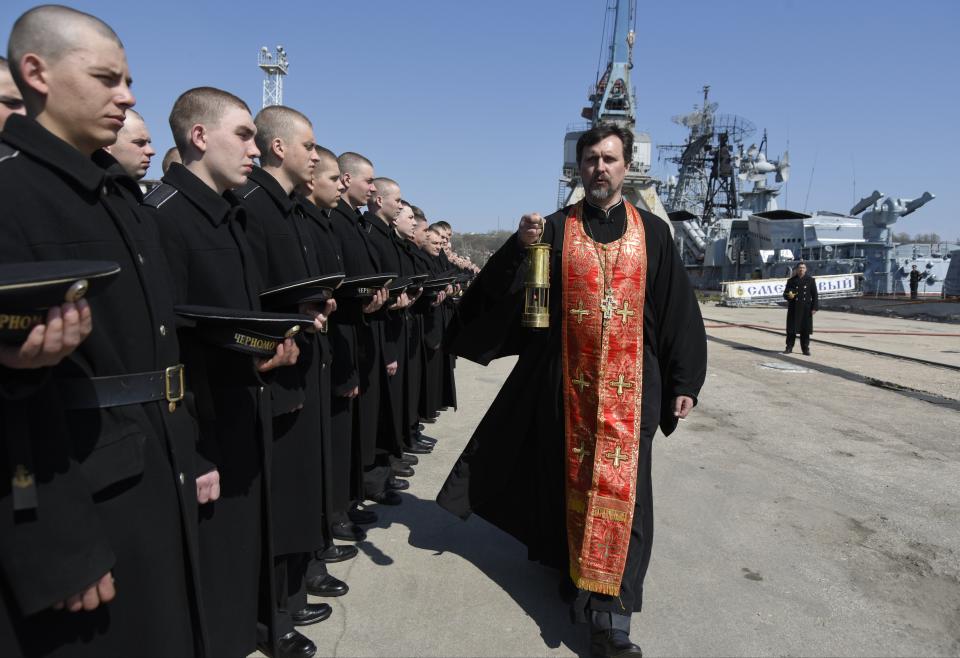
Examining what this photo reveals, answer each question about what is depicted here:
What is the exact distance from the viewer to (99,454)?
1734 millimetres

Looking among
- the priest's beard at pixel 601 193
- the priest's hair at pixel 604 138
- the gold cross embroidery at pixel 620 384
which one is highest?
the priest's hair at pixel 604 138

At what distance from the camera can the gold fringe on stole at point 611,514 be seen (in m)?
3.32

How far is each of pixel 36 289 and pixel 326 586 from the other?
270 centimetres

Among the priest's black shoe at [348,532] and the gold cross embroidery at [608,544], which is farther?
the priest's black shoe at [348,532]

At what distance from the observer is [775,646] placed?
3115 mm

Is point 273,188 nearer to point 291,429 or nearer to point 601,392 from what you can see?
point 291,429

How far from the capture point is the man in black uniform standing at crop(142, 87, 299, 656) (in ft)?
8.06

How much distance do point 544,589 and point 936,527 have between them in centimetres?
296

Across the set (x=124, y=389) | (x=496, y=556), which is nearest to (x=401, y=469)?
(x=496, y=556)

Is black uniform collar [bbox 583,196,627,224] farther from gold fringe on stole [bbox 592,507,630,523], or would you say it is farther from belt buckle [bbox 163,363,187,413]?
belt buckle [bbox 163,363,187,413]

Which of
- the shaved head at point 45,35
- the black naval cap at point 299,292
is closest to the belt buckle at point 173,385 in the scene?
the black naval cap at point 299,292

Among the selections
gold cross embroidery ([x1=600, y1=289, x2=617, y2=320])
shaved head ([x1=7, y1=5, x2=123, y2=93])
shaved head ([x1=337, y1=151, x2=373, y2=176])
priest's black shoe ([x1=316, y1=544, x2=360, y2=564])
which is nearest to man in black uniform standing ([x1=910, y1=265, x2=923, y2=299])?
shaved head ([x1=337, y1=151, x2=373, y2=176])

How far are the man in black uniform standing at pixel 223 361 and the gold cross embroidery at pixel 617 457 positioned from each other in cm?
166

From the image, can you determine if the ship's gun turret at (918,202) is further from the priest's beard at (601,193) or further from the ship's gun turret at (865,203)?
the priest's beard at (601,193)
